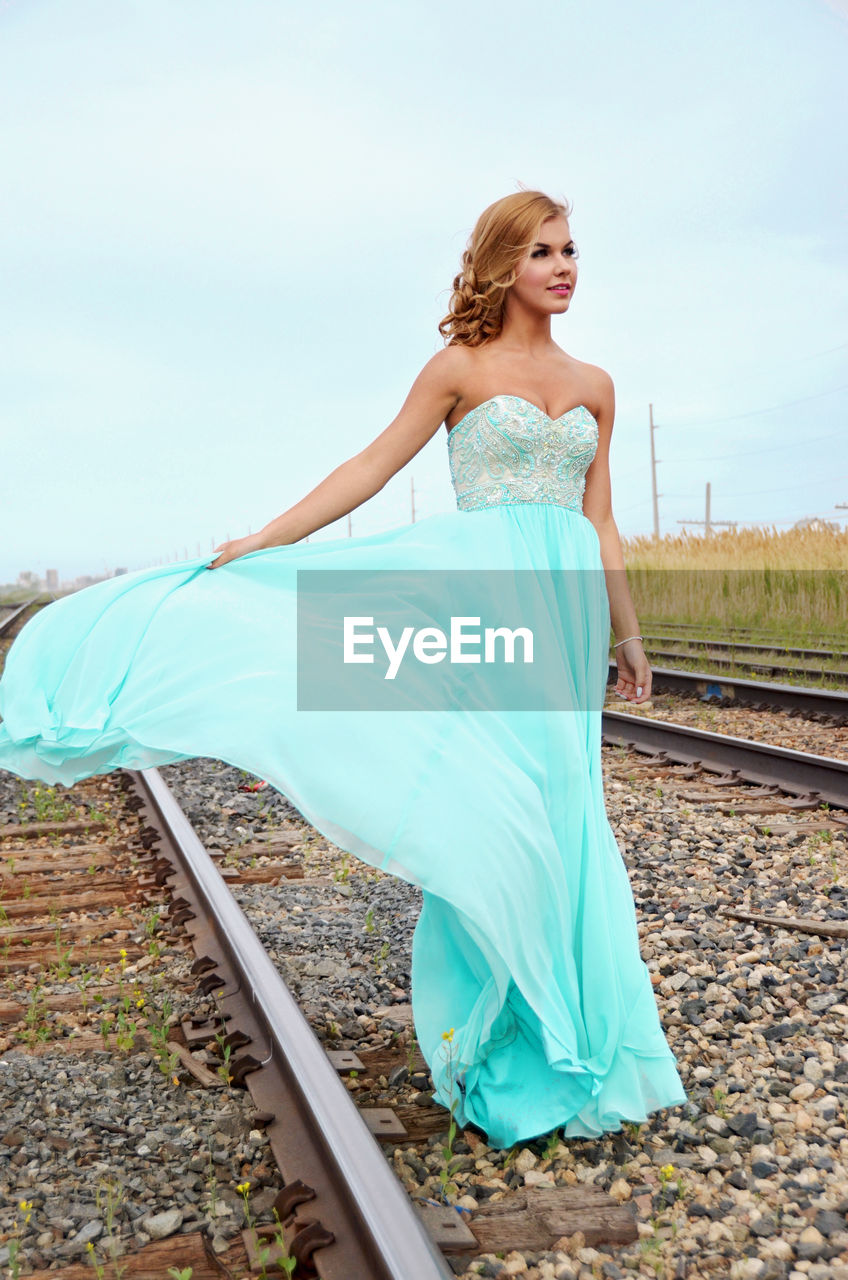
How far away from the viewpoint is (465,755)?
2.31 m

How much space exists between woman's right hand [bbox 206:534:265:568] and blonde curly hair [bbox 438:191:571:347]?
2.13 feet

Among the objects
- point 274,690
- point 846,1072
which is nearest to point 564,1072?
point 846,1072

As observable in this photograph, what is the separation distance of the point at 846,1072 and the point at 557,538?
145 cm

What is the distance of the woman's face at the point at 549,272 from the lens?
2.49 m

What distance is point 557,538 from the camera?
258 centimetres

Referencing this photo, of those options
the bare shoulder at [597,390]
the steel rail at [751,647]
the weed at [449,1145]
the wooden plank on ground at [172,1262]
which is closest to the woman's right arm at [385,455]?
the bare shoulder at [597,390]

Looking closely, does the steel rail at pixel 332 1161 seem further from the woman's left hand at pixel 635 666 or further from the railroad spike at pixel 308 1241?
the woman's left hand at pixel 635 666

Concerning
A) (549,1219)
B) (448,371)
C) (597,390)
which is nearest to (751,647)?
(597,390)

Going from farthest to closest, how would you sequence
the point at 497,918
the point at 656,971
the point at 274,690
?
the point at 656,971, the point at 274,690, the point at 497,918

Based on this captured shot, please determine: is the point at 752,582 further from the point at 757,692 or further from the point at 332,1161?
the point at 332,1161

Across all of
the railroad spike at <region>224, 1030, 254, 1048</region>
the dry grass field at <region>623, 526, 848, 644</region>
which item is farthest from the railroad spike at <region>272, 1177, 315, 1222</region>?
the dry grass field at <region>623, 526, 848, 644</region>

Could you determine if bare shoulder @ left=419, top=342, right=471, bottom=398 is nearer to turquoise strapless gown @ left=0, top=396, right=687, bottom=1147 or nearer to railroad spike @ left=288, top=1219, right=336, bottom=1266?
turquoise strapless gown @ left=0, top=396, right=687, bottom=1147

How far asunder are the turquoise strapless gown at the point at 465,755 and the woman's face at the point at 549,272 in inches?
9.5

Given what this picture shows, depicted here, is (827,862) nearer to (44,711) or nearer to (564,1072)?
(564,1072)
